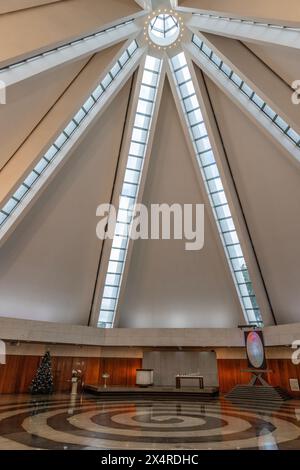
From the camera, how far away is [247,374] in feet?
60.0

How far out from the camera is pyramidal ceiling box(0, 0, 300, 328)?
974 centimetres

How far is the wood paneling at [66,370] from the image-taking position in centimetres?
1633

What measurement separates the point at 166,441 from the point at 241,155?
12.0 m

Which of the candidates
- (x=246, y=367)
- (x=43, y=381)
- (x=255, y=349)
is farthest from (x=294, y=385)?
(x=43, y=381)

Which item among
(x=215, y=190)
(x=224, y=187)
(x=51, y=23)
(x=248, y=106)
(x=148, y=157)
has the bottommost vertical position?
(x=224, y=187)

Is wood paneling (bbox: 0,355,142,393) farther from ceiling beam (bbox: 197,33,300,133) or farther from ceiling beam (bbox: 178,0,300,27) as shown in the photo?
ceiling beam (bbox: 178,0,300,27)

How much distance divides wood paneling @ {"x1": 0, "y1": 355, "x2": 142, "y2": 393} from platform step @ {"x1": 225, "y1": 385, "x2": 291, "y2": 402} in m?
6.79

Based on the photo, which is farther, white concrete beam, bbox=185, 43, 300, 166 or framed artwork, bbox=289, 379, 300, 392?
framed artwork, bbox=289, 379, 300, 392

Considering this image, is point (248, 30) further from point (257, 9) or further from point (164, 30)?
point (164, 30)

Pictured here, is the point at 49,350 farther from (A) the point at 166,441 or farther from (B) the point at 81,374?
(A) the point at 166,441

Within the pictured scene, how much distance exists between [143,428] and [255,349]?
10705 mm

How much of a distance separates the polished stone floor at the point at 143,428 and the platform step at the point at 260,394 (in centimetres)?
466


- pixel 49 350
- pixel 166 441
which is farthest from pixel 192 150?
pixel 49 350

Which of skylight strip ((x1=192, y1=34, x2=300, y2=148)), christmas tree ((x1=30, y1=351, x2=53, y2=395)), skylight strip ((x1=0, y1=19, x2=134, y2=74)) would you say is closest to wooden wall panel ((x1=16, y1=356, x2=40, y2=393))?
christmas tree ((x1=30, y1=351, x2=53, y2=395))
